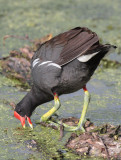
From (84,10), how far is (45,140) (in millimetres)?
4809

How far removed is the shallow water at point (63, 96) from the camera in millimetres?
3709

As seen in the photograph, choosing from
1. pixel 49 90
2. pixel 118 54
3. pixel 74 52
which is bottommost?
pixel 118 54

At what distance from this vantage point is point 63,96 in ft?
16.5

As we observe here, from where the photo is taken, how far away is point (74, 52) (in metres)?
3.80

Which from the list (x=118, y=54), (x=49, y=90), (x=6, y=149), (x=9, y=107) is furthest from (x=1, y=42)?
(x=6, y=149)

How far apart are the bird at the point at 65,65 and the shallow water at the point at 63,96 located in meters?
0.23

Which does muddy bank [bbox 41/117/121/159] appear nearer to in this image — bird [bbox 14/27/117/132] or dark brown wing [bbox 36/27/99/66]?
bird [bbox 14/27/117/132]

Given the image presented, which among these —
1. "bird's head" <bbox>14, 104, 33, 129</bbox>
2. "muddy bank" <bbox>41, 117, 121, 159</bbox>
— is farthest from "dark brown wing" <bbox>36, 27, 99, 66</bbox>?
"muddy bank" <bbox>41, 117, 121, 159</bbox>

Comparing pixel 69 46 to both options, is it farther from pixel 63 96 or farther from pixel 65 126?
pixel 63 96

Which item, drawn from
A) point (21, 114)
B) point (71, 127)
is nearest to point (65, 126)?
point (71, 127)

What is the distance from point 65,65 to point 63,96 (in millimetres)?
1161

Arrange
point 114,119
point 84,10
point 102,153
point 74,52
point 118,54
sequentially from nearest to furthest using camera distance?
1. point 102,153
2. point 74,52
3. point 114,119
4. point 118,54
5. point 84,10

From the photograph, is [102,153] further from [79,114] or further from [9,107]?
[9,107]

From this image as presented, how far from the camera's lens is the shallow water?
146 inches
